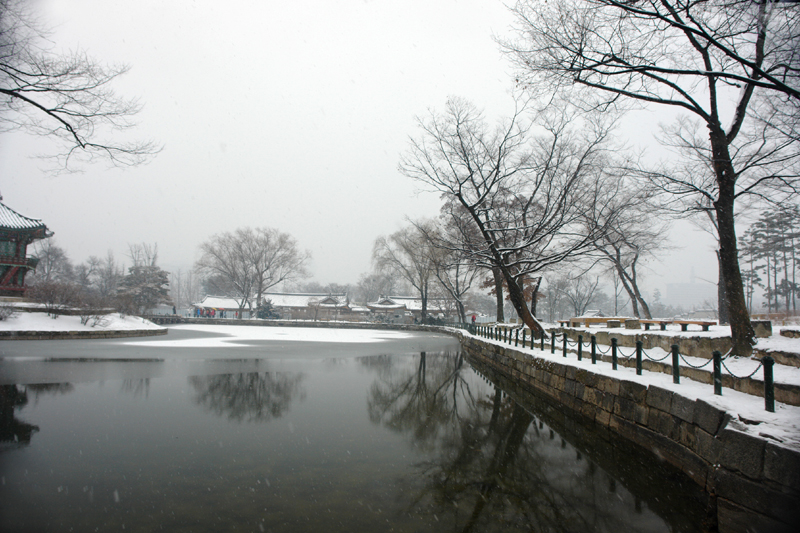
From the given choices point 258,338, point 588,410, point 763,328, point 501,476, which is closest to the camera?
point 501,476

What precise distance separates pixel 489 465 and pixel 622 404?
107 inches

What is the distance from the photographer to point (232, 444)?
19.2 feet

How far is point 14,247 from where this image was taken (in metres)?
30.7

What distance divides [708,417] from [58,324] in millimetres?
27589

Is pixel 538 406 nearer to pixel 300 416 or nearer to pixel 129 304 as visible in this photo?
pixel 300 416

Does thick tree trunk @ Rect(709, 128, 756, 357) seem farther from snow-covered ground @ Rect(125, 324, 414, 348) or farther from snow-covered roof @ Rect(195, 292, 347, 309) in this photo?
snow-covered roof @ Rect(195, 292, 347, 309)

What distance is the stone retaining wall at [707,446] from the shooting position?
3477 mm

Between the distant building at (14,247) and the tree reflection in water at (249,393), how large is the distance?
2872cm

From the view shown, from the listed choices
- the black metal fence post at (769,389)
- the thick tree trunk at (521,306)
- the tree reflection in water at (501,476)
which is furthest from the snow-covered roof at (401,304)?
the black metal fence post at (769,389)

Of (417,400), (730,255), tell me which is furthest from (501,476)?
(730,255)

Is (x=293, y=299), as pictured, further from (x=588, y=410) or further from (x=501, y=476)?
(x=501, y=476)

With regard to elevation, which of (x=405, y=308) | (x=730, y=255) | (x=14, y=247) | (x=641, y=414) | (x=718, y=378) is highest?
(x=14, y=247)

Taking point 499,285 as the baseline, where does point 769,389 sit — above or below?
below

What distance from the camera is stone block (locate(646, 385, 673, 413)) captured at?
5.62m
